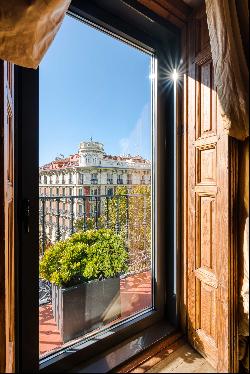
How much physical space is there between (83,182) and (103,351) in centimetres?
116

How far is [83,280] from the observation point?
156 centimetres

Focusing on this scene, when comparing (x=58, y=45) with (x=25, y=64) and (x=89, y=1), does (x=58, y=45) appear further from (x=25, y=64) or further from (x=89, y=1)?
(x=25, y=64)

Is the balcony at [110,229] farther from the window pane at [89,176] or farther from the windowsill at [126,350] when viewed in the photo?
the windowsill at [126,350]

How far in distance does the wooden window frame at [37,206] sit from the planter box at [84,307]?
246mm

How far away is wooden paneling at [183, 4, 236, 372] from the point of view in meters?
1.00

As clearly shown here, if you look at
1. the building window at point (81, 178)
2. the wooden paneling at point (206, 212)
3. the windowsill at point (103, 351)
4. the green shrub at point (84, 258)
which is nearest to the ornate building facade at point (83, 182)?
the building window at point (81, 178)

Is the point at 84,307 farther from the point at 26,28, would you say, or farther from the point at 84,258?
the point at 26,28

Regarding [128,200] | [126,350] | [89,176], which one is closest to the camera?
[126,350]

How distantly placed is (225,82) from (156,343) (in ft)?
4.25

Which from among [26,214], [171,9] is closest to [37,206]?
[26,214]

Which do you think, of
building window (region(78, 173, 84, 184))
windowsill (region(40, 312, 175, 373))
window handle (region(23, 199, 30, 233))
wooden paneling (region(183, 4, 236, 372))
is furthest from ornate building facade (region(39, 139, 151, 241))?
windowsill (region(40, 312, 175, 373))

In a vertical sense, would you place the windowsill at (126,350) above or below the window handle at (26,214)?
below

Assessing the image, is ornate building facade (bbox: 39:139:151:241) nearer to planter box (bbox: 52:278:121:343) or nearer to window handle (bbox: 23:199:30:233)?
planter box (bbox: 52:278:121:343)

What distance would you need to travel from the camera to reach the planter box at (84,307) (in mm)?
1421
